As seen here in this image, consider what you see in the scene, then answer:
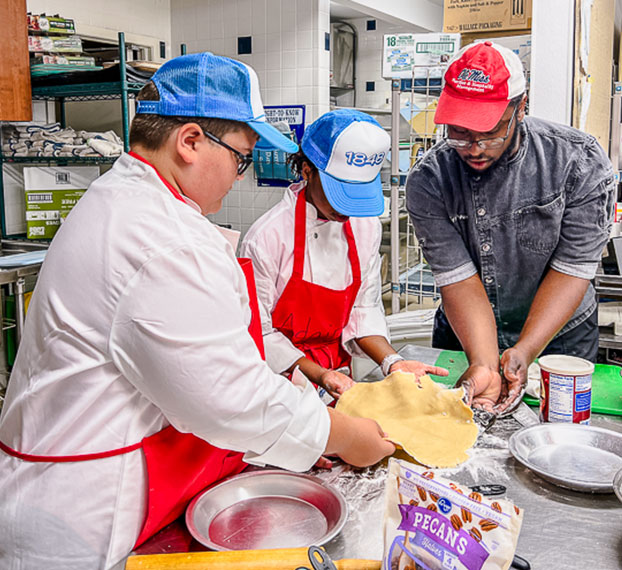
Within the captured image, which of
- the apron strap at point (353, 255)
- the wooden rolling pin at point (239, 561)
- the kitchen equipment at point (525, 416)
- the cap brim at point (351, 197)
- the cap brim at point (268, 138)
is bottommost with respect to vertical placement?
the kitchen equipment at point (525, 416)

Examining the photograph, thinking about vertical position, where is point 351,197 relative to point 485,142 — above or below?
below

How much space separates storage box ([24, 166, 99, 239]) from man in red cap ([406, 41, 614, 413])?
2.87 m

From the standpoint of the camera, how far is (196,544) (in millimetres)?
1072

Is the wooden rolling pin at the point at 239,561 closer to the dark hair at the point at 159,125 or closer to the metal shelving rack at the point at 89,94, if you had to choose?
the dark hair at the point at 159,125

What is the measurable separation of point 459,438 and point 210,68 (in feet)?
3.09

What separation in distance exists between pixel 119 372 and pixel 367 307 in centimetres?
135

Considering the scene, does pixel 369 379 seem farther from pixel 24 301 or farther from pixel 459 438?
pixel 24 301

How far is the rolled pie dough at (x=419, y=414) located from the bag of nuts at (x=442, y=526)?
46 centimetres

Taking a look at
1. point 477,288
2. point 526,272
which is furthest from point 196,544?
point 526,272

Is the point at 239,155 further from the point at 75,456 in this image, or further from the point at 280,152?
the point at 280,152

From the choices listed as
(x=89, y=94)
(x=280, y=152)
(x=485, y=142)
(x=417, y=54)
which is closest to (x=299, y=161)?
(x=485, y=142)

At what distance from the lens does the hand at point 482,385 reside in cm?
167

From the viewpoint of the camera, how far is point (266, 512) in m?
1.18

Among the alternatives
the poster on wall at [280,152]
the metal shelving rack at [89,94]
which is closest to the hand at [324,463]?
the metal shelving rack at [89,94]
